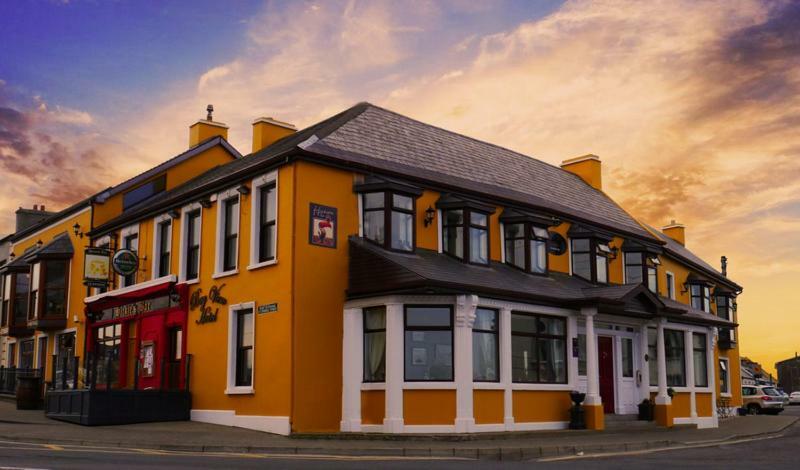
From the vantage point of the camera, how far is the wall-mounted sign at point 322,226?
20703mm

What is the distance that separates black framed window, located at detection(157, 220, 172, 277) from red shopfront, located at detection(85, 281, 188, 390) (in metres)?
1.01

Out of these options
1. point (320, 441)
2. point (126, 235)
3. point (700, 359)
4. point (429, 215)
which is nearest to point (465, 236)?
point (429, 215)

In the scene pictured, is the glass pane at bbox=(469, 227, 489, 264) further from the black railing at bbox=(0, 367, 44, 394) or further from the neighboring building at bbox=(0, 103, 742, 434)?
the black railing at bbox=(0, 367, 44, 394)

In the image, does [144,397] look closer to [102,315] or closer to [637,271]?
[102,315]

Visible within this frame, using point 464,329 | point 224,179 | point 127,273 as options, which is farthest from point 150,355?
point 464,329

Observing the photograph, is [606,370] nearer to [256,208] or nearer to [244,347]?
[244,347]

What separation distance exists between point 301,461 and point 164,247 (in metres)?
13.9

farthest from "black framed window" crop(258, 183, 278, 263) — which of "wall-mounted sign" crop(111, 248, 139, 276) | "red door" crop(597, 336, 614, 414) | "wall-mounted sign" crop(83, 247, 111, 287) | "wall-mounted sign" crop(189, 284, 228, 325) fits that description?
"red door" crop(597, 336, 614, 414)

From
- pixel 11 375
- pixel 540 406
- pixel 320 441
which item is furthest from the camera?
pixel 11 375

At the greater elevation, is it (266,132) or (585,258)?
(266,132)

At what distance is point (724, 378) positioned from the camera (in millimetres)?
41938

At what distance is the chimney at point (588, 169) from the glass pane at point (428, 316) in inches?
681

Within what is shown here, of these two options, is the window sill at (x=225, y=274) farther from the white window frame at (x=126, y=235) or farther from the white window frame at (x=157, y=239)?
the white window frame at (x=126, y=235)

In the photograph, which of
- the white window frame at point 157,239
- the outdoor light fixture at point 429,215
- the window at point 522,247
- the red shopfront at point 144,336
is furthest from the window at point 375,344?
the white window frame at point 157,239
